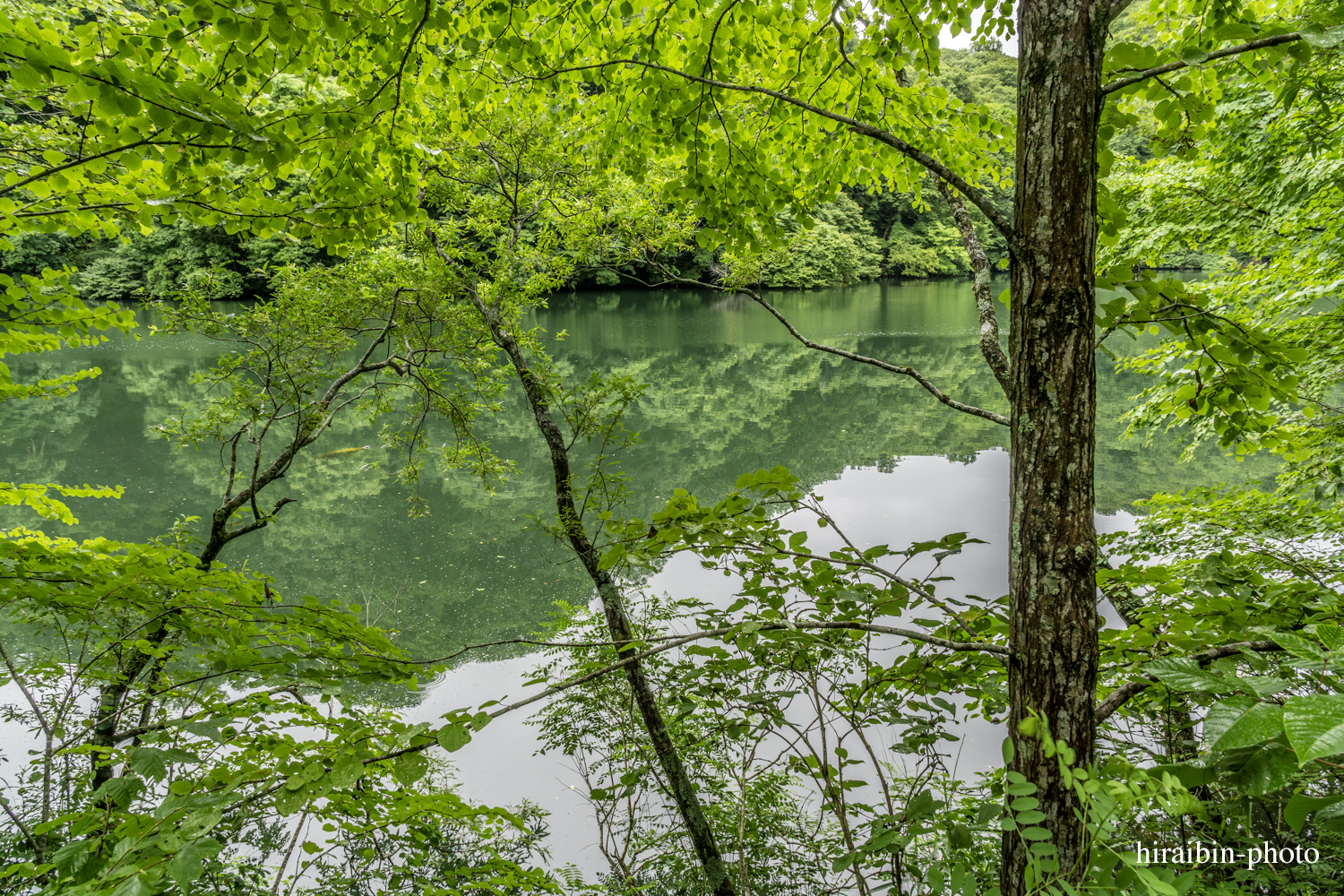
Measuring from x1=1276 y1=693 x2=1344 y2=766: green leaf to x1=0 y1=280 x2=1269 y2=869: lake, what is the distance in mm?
1968

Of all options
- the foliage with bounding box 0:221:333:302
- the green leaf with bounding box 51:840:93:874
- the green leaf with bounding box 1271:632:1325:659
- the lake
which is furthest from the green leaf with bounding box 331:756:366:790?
the foliage with bounding box 0:221:333:302

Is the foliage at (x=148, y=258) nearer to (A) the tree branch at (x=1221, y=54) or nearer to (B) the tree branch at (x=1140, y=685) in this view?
(A) the tree branch at (x=1221, y=54)

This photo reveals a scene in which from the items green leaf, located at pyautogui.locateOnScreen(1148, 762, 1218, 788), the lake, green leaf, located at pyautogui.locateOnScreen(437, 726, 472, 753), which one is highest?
green leaf, located at pyautogui.locateOnScreen(1148, 762, 1218, 788)

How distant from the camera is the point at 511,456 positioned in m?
12.8

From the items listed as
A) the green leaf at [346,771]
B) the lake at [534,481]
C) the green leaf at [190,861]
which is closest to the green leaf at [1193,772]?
the green leaf at [346,771]

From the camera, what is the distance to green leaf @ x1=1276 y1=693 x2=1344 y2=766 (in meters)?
0.62

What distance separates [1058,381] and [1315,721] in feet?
2.43

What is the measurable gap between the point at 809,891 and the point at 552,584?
5.16m

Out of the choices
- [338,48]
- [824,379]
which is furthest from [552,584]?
[824,379]

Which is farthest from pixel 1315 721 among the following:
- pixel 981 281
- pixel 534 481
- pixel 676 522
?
pixel 534 481

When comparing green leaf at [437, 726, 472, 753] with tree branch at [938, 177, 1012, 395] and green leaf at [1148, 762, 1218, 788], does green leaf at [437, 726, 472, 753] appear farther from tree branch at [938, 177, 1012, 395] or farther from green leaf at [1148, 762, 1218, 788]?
tree branch at [938, 177, 1012, 395]

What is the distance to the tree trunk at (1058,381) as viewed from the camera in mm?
1231

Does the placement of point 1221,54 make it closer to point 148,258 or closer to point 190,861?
point 190,861

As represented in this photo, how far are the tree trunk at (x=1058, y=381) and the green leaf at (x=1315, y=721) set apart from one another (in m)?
0.60
